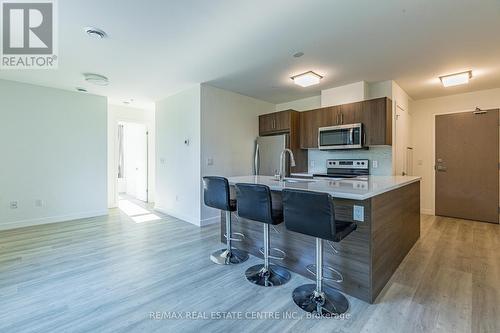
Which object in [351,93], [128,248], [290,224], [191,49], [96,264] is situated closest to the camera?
[290,224]

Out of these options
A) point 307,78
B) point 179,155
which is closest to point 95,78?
point 179,155

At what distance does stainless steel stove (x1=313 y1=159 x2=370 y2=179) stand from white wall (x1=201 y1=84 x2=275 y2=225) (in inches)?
64.2

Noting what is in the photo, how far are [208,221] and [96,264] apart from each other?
1.95 meters

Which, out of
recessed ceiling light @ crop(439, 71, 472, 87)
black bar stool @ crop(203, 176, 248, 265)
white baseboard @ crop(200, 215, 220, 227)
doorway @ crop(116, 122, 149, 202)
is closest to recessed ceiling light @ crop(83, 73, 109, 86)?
black bar stool @ crop(203, 176, 248, 265)

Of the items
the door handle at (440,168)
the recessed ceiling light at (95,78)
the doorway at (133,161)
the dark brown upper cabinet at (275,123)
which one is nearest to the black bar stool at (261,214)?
the dark brown upper cabinet at (275,123)

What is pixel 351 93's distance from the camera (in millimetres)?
4234

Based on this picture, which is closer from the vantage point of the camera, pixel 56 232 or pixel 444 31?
pixel 444 31

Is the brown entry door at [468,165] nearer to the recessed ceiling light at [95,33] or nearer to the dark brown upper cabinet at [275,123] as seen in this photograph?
the dark brown upper cabinet at [275,123]

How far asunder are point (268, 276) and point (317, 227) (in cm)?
95

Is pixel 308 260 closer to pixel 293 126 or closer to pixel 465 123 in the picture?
pixel 293 126

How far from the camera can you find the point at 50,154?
14.7 feet

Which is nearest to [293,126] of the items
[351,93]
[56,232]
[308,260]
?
[351,93]

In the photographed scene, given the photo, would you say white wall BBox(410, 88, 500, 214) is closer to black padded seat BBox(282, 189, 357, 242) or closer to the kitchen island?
the kitchen island

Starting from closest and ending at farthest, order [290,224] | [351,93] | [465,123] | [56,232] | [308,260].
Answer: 1. [290,224]
2. [308,260]
3. [56,232]
4. [351,93]
5. [465,123]
